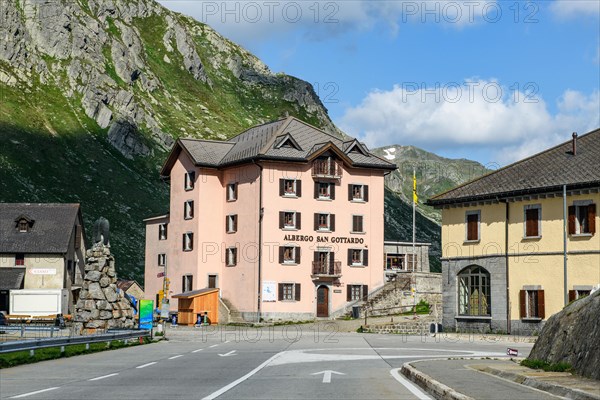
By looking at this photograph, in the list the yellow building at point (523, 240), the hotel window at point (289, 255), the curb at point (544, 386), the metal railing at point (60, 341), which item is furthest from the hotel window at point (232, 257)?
the curb at point (544, 386)

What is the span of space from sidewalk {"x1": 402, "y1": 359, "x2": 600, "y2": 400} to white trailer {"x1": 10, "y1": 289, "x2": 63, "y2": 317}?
51.7 meters

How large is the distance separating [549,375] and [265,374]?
23.9ft

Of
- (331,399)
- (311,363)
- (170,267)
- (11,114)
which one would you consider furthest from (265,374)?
(11,114)

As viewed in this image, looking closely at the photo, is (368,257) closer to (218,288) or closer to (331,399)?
(218,288)

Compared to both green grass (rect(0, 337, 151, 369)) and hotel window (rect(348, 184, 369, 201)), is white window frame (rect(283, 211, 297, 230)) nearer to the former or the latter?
hotel window (rect(348, 184, 369, 201))

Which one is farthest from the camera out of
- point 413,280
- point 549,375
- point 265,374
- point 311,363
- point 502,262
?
point 413,280

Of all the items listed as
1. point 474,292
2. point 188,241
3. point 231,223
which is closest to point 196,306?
point 188,241

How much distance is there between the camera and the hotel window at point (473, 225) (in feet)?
163

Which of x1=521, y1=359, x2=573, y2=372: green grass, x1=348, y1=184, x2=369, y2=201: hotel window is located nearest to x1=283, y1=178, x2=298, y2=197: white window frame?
x1=348, y1=184, x2=369, y2=201: hotel window

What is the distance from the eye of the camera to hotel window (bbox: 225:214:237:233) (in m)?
72.6

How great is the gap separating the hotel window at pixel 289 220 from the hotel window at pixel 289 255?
1665mm

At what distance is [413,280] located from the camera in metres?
70.0

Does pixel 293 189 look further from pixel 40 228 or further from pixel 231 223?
pixel 40 228

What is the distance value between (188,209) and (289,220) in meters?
9.52
